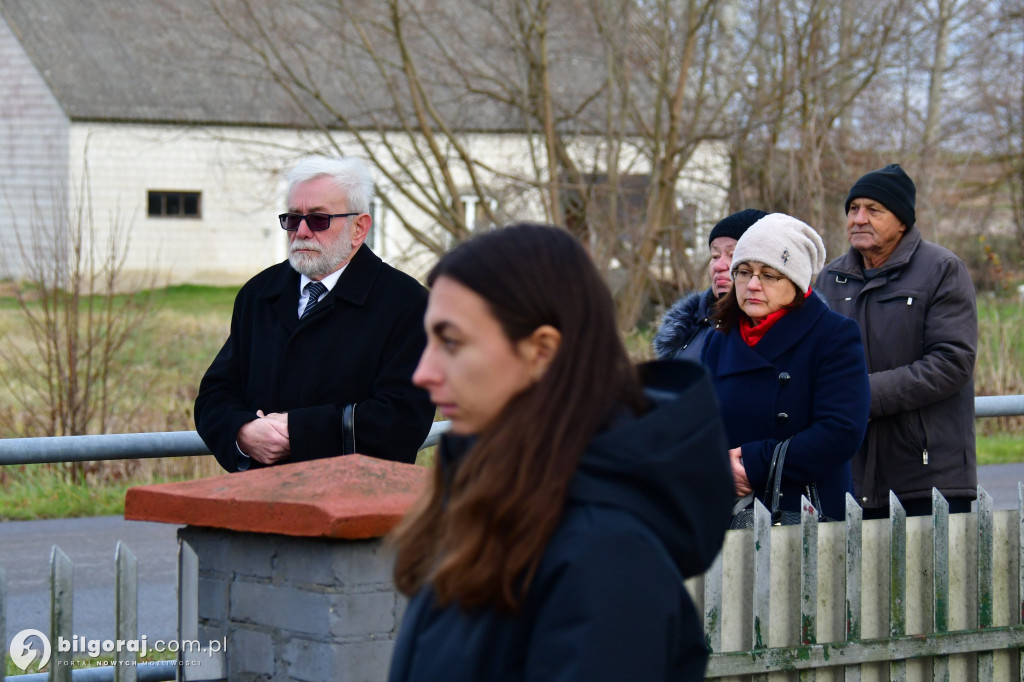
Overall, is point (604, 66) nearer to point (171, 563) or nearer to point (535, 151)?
point (535, 151)

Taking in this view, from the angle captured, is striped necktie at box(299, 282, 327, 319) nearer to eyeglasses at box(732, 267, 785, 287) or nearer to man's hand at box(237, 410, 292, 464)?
man's hand at box(237, 410, 292, 464)

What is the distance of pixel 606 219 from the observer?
1448 cm

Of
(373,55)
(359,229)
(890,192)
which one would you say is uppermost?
(373,55)

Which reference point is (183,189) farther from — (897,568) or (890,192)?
(897,568)

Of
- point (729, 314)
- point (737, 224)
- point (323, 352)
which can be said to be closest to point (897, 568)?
point (729, 314)

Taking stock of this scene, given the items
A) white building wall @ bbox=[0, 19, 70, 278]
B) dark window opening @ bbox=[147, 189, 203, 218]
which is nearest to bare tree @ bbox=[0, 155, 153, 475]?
white building wall @ bbox=[0, 19, 70, 278]

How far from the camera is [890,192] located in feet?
15.3

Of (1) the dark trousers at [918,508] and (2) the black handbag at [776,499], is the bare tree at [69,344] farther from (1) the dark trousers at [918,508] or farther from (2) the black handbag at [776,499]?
(2) the black handbag at [776,499]

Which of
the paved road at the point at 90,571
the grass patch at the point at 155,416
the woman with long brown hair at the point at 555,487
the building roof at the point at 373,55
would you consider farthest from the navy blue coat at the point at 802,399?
the building roof at the point at 373,55

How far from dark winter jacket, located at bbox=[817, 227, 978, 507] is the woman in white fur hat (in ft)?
2.69

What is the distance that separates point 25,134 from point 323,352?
28.4 meters

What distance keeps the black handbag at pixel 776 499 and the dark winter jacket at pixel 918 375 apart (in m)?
Result: 0.95

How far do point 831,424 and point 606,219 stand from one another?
10986mm

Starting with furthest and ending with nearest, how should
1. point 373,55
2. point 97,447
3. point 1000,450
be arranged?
1. point 373,55
2. point 1000,450
3. point 97,447
